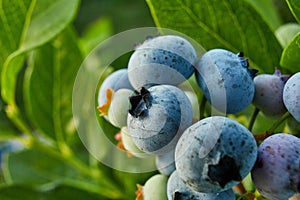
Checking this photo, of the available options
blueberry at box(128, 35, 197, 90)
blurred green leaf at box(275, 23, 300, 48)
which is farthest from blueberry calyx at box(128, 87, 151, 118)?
blurred green leaf at box(275, 23, 300, 48)

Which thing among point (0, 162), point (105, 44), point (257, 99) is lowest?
point (0, 162)

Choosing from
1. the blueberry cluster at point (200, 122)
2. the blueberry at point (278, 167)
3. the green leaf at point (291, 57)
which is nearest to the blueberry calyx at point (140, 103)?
the blueberry cluster at point (200, 122)

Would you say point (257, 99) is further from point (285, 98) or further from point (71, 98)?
point (71, 98)

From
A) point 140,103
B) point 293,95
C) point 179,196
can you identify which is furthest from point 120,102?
point 293,95

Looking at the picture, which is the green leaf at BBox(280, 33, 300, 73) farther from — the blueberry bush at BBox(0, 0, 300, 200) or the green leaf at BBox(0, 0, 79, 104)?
the green leaf at BBox(0, 0, 79, 104)

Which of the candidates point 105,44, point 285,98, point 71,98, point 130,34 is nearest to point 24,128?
point 71,98
